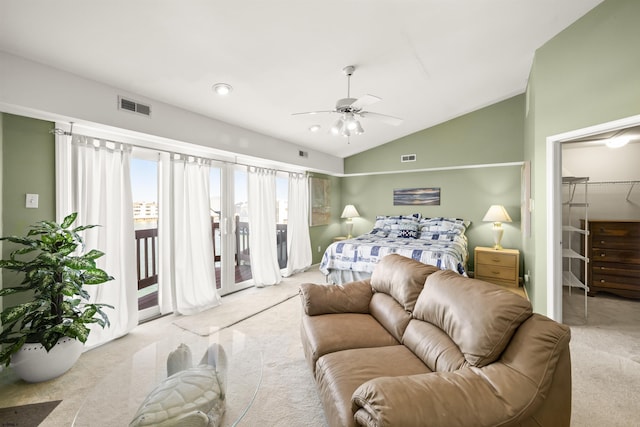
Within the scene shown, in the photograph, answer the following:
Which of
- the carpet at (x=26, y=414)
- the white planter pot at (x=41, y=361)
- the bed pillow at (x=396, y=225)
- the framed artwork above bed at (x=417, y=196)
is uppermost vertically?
the framed artwork above bed at (x=417, y=196)

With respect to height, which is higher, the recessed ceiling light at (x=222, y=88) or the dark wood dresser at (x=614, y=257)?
the recessed ceiling light at (x=222, y=88)

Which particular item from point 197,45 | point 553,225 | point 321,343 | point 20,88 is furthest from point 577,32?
point 20,88

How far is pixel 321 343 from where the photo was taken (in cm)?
177

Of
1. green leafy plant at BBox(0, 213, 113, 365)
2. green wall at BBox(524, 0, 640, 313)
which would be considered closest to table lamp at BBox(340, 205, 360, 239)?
green wall at BBox(524, 0, 640, 313)

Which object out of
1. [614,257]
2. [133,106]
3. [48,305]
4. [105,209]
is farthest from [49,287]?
[614,257]

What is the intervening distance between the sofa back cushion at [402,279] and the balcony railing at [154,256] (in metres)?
2.61

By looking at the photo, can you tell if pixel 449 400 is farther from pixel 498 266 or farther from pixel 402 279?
pixel 498 266

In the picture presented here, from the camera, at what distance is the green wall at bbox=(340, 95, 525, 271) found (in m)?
4.75

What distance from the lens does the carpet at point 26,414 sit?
5.71 feet

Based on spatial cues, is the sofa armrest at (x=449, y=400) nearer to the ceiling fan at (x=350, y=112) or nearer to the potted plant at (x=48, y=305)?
the ceiling fan at (x=350, y=112)

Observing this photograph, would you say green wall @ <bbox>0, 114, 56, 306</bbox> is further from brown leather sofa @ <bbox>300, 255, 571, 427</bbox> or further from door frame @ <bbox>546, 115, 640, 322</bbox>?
door frame @ <bbox>546, 115, 640, 322</bbox>

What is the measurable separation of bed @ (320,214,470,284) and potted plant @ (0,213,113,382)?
2930mm

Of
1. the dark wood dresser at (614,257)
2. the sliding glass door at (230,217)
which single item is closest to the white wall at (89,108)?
the sliding glass door at (230,217)

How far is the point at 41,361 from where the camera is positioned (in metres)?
2.07
